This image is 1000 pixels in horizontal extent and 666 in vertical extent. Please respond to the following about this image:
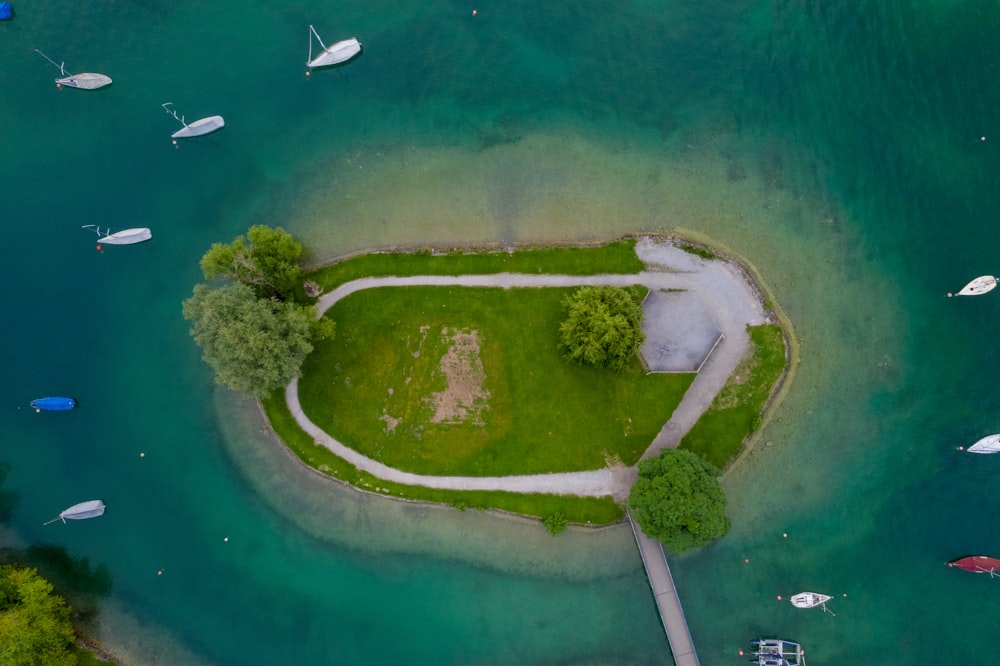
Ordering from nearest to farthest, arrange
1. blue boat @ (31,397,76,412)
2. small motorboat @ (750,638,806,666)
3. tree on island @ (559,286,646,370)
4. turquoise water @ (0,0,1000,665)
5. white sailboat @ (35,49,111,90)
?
1. tree on island @ (559,286,646,370)
2. small motorboat @ (750,638,806,666)
3. turquoise water @ (0,0,1000,665)
4. blue boat @ (31,397,76,412)
5. white sailboat @ (35,49,111,90)

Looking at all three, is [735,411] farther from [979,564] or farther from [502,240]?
[502,240]

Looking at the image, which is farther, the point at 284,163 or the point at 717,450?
the point at 284,163

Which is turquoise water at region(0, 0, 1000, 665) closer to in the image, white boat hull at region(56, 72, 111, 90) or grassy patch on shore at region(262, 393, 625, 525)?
white boat hull at region(56, 72, 111, 90)

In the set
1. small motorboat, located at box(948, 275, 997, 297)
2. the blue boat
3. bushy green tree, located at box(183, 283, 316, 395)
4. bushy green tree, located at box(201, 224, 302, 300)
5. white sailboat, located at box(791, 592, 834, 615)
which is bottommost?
the blue boat

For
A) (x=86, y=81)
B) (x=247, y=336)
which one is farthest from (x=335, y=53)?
(x=247, y=336)

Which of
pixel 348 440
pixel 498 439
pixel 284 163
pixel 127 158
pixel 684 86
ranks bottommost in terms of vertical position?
pixel 348 440

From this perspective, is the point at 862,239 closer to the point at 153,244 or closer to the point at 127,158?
the point at 153,244

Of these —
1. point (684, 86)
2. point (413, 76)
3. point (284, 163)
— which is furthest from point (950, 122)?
point (284, 163)

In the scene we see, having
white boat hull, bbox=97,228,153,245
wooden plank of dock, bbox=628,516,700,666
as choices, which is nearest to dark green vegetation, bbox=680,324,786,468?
wooden plank of dock, bbox=628,516,700,666

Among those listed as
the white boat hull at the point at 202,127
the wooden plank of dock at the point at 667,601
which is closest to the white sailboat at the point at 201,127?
the white boat hull at the point at 202,127
